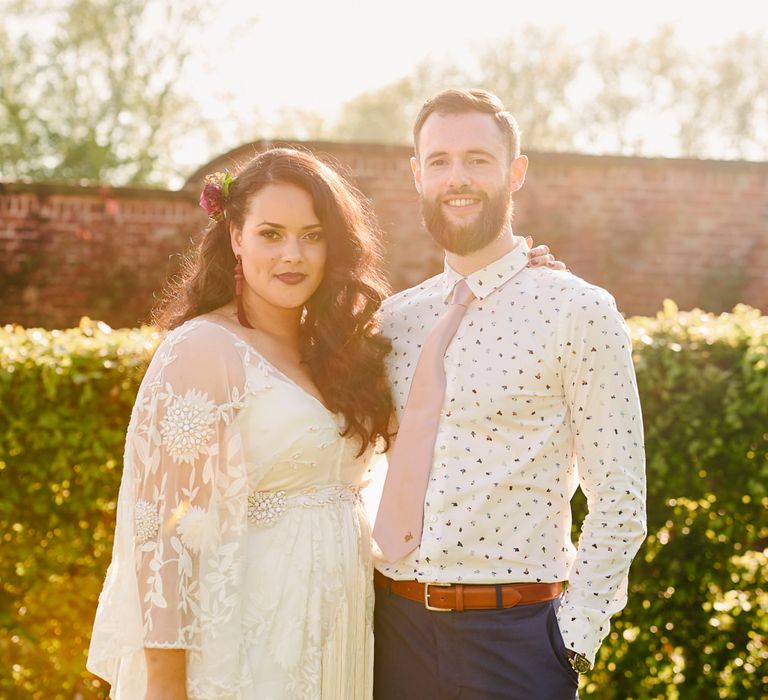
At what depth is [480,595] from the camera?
2652 millimetres

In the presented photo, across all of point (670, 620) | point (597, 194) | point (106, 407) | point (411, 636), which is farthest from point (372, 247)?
point (597, 194)

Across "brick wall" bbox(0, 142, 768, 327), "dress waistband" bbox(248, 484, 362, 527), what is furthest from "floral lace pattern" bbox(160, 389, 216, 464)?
"brick wall" bbox(0, 142, 768, 327)

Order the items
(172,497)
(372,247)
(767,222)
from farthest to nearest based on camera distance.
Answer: (767,222) → (372,247) → (172,497)

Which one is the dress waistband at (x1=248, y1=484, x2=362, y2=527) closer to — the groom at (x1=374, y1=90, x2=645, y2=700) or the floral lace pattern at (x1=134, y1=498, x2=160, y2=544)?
the groom at (x1=374, y1=90, x2=645, y2=700)

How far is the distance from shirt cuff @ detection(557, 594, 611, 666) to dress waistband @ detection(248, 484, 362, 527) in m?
0.76

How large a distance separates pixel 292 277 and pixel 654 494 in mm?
2163

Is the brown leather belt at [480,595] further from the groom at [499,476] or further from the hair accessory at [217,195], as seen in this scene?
the hair accessory at [217,195]

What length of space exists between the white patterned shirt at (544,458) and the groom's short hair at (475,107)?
521 millimetres

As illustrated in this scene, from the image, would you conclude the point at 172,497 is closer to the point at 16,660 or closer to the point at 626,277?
the point at 16,660

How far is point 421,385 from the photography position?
2861 mm

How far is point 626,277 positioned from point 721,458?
4.50 metres

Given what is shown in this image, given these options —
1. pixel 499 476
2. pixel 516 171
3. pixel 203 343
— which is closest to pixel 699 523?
pixel 499 476

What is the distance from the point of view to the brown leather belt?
8.71ft

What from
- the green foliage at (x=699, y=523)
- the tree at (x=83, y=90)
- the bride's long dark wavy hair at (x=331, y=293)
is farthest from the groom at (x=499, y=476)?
the tree at (x=83, y=90)
